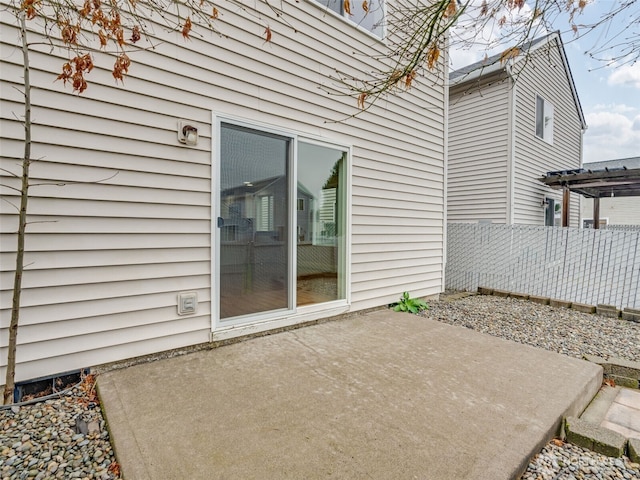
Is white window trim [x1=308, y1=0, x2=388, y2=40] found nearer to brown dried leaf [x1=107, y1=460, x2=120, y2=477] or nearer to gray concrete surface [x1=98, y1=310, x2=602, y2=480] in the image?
gray concrete surface [x1=98, y1=310, x2=602, y2=480]

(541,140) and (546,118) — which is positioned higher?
(546,118)

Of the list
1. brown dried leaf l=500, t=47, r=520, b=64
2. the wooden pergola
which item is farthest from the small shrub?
the wooden pergola

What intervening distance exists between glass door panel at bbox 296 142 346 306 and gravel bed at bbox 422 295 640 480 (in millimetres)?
1609

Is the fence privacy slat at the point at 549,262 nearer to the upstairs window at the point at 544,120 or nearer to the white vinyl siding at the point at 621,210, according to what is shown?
the upstairs window at the point at 544,120

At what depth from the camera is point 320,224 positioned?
3791 millimetres

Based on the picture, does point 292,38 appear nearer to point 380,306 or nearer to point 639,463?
point 380,306

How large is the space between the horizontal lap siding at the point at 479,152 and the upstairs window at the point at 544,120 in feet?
5.30

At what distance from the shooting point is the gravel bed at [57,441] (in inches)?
58.9

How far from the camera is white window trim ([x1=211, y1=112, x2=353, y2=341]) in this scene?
2.92 meters

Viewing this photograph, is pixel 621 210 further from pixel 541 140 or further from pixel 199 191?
pixel 199 191

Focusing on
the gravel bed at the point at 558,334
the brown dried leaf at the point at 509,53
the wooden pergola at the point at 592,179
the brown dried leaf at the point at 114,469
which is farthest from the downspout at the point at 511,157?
the brown dried leaf at the point at 114,469

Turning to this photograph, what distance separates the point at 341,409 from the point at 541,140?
32.4 feet

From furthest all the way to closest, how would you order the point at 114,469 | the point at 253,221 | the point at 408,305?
the point at 408,305 → the point at 253,221 → the point at 114,469

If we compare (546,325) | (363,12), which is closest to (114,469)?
(546,325)
